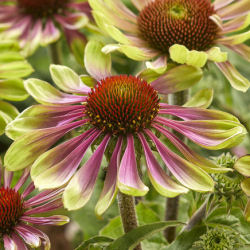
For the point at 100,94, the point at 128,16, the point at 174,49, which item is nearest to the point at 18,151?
the point at 100,94

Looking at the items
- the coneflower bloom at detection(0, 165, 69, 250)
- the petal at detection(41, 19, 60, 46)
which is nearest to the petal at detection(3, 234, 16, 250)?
the coneflower bloom at detection(0, 165, 69, 250)

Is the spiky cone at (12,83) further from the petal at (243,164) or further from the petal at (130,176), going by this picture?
the petal at (243,164)

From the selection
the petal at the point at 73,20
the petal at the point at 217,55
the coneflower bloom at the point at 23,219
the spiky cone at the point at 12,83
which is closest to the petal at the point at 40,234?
the coneflower bloom at the point at 23,219

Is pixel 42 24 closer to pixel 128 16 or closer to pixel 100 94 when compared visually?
pixel 128 16

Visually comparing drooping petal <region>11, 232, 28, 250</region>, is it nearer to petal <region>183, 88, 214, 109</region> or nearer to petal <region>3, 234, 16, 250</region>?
petal <region>3, 234, 16, 250</region>

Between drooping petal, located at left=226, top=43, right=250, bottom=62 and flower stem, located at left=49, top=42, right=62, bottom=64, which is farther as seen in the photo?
flower stem, located at left=49, top=42, right=62, bottom=64

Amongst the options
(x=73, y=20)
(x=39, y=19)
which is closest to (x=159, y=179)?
(x=73, y=20)

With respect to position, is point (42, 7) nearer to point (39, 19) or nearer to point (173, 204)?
point (39, 19)
